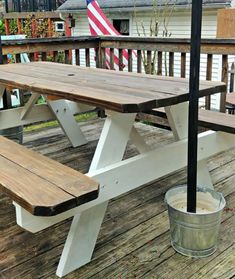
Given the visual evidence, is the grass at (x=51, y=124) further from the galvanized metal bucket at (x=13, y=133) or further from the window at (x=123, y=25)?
the window at (x=123, y=25)

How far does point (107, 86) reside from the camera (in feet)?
6.89

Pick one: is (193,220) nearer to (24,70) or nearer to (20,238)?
(20,238)

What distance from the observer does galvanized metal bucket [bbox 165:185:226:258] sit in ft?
6.01

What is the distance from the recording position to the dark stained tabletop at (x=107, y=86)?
5.69 feet

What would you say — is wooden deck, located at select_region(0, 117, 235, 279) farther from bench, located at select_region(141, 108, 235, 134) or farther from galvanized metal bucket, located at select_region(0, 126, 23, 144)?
galvanized metal bucket, located at select_region(0, 126, 23, 144)

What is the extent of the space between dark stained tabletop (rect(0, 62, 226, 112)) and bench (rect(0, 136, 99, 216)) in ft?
→ 1.11

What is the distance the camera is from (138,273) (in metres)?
1.83

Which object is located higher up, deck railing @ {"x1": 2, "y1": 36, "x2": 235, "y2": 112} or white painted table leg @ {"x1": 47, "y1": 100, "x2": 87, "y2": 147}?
deck railing @ {"x1": 2, "y1": 36, "x2": 235, "y2": 112}

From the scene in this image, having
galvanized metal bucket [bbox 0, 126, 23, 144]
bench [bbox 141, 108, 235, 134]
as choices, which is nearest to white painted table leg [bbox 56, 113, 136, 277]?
bench [bbox 141, 108, 235, 134]

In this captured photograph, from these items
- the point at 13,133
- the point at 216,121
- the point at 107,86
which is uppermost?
the point at 107,86

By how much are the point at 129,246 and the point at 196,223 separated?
1.33ft

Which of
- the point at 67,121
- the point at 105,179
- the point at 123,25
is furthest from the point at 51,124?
the point at 123,25

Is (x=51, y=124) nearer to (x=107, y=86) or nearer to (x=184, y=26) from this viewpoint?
(x=107, y=86)

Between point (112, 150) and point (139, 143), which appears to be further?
point (139, 143)
